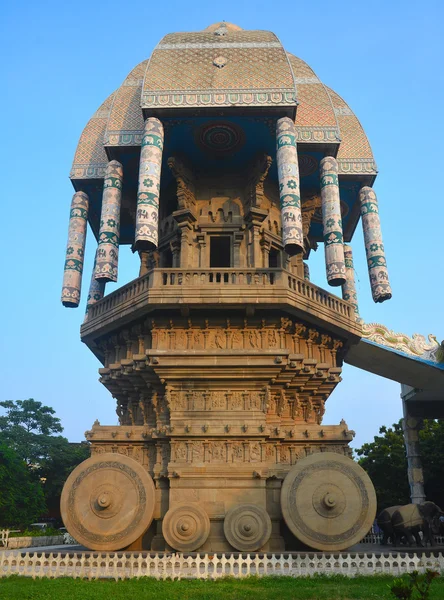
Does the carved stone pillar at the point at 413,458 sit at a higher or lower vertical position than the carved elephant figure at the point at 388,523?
higher

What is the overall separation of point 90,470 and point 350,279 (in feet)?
47.6

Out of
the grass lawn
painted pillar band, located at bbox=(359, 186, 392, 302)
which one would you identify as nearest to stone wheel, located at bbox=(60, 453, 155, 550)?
the grass lawn

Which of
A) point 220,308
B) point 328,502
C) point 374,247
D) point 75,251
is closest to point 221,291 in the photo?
point 220,308

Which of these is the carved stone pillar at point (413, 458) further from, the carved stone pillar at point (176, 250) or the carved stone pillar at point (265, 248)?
the carved stone pillar at point (176, 250)

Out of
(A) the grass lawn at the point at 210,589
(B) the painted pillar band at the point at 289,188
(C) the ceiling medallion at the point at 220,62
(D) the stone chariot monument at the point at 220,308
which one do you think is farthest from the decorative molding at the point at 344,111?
(A) the grass lawn at the point at 210,589

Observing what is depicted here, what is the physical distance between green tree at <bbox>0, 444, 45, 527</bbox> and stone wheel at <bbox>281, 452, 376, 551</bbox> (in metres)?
23.5

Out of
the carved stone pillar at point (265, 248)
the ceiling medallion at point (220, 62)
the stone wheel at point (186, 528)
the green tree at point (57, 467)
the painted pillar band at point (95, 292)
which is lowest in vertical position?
the stone wheel at point (186, 528)

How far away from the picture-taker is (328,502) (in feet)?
53.3

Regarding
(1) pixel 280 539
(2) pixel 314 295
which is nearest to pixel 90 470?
(1) pixel 280 539

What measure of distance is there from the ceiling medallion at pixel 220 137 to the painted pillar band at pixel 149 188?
5.99 feet

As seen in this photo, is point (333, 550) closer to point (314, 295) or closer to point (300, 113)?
point (314, 295)

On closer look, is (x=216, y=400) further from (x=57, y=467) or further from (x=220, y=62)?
(x=57, y=467)

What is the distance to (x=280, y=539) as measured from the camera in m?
17.5

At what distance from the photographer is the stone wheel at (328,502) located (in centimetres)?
1623
